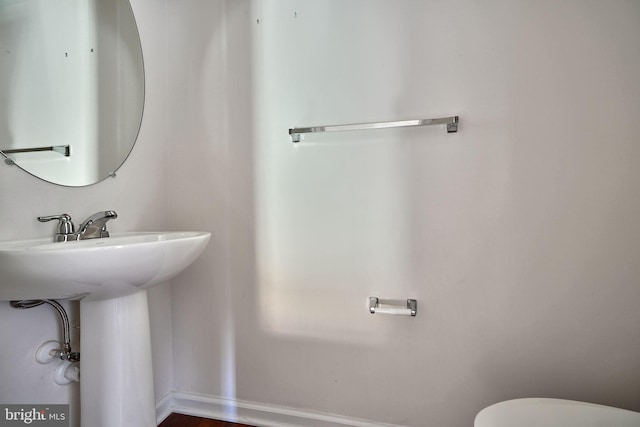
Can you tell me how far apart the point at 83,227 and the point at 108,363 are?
408mm

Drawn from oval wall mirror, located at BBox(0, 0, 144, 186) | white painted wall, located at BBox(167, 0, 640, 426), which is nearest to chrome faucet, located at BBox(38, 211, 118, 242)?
oval wall mirror, located at BBox(0, 0, 144, 186)

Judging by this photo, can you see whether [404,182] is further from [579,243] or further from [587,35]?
[587,35]

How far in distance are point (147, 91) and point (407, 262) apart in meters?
1.21

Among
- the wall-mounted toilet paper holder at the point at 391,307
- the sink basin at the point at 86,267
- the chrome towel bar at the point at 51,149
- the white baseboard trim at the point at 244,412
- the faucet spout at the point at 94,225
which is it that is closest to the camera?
the sink basin at the point at 86,267

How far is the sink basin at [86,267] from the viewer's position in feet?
2.46

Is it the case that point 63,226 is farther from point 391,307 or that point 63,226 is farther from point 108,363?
point 391,307

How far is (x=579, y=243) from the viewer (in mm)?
1127

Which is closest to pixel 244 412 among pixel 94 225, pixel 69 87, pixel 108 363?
pixel 108 363

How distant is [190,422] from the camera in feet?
4.73

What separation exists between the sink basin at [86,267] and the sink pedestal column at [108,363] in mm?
73

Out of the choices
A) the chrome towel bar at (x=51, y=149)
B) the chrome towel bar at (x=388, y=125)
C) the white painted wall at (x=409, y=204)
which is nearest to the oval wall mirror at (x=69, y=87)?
the chrome towel bar at (x=51, y=149)

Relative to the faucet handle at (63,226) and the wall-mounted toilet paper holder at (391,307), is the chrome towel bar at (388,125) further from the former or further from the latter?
the faucet handle at (63,226)

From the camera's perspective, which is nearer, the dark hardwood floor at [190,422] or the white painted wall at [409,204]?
the white painted wall at [409,204]

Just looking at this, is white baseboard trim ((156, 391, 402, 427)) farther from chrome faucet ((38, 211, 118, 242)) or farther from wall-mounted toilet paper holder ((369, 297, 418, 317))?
chrome faucet ((38, 211, 118, 242))
